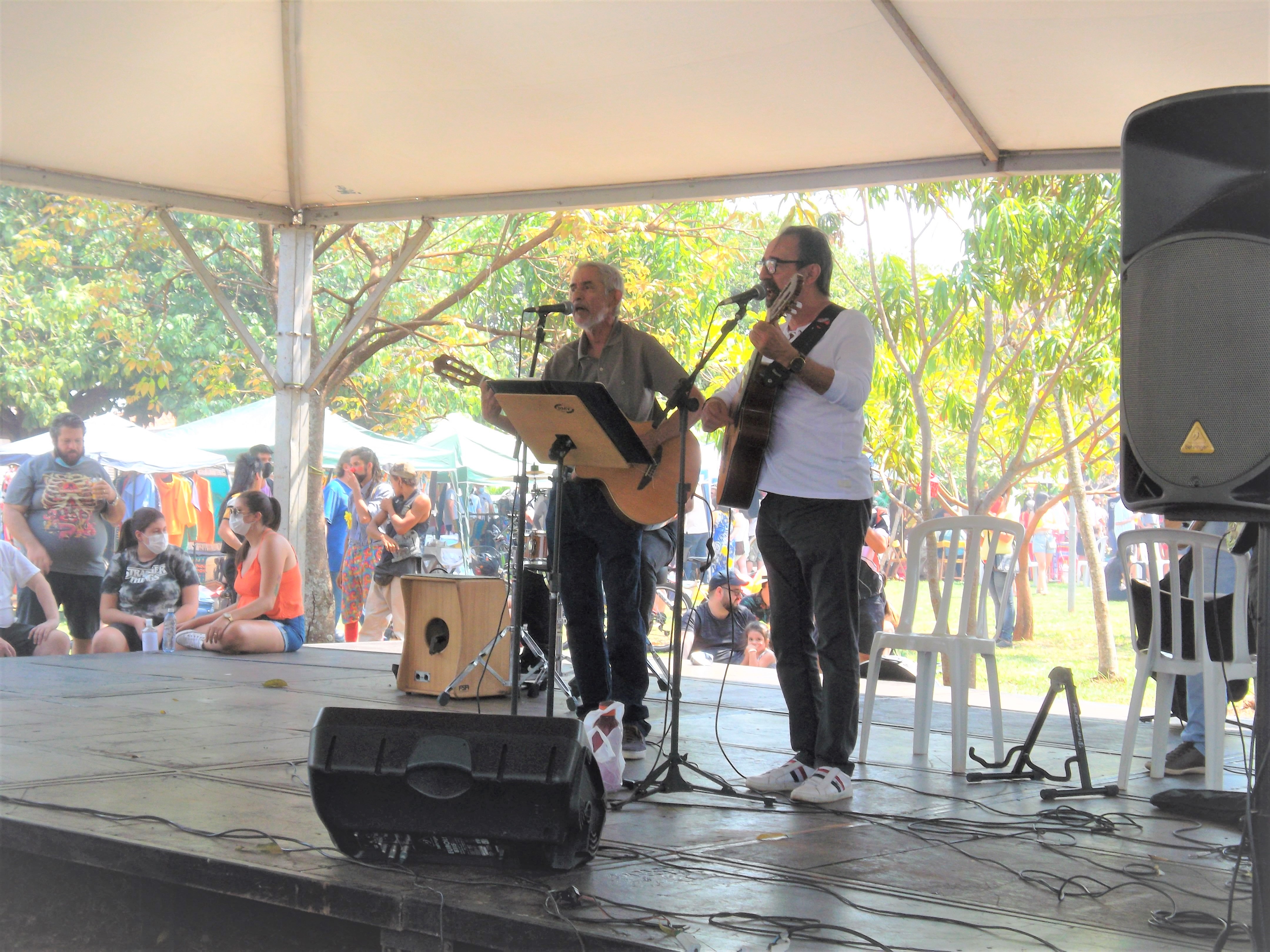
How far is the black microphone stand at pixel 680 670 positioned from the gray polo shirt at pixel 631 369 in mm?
540

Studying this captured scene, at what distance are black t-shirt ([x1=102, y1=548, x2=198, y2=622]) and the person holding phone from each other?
0.40 metres

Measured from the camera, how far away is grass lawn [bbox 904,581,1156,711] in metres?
11.3

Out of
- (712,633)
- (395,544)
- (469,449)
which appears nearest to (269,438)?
(469,449)

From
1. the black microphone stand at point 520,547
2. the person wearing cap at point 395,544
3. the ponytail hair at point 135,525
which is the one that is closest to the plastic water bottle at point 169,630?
the ponytail hair at point 135,525

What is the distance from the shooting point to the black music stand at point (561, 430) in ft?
11.0

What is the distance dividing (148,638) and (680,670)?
5072 millimetres

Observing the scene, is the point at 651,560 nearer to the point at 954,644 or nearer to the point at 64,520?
the point at 954,644

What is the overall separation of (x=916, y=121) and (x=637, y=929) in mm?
4420

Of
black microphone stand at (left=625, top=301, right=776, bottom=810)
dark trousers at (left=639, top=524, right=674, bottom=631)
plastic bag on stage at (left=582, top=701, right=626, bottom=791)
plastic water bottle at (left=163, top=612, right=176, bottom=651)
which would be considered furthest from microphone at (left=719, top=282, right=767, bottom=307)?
plastic water bottle at (left=163, top=612, right=176, bottom=651)

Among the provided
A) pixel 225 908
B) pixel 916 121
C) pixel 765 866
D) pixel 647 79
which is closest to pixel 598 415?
pixel 765 866

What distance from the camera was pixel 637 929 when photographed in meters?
2.08

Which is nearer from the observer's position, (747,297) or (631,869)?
(631,869)

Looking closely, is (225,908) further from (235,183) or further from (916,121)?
(235,183)

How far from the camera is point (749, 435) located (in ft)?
11.5
